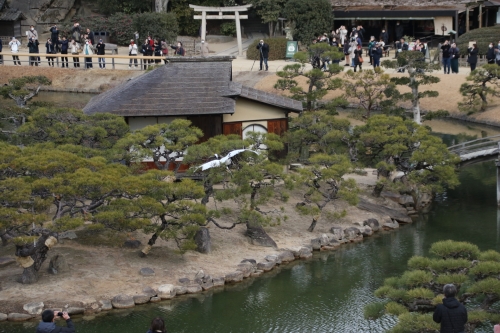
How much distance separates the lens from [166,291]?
1927 centimetres

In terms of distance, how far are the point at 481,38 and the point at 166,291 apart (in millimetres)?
28164

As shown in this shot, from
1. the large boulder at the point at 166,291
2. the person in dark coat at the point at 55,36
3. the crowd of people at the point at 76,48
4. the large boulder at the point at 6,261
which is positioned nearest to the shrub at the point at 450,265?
the large boulder at the point at 166,291

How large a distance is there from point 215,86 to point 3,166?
889cm

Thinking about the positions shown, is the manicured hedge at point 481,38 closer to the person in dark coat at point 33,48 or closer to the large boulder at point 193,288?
the person in dark coat at point 33,48

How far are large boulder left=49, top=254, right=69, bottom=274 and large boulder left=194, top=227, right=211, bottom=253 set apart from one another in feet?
10.7

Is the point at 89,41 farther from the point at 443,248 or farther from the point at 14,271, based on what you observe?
the point at 443,248

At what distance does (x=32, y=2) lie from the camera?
5216 cm

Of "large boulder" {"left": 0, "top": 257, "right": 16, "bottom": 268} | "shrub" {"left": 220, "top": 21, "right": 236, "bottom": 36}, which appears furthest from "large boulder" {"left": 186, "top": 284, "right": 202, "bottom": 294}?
"shrub" {"left": 220, "top": 21, "right": 236, "bottom": 36}

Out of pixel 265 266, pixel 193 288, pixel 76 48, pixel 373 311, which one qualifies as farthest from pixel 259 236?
pixel 76 48

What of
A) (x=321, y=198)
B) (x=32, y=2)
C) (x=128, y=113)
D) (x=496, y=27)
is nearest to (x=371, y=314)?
(x=321, y=198)

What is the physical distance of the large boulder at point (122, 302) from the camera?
61.3ft

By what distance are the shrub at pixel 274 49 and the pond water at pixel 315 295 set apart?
22356mm

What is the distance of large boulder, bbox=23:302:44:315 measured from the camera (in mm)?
18047

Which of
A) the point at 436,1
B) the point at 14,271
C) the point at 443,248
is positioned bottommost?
the point at 14,271
